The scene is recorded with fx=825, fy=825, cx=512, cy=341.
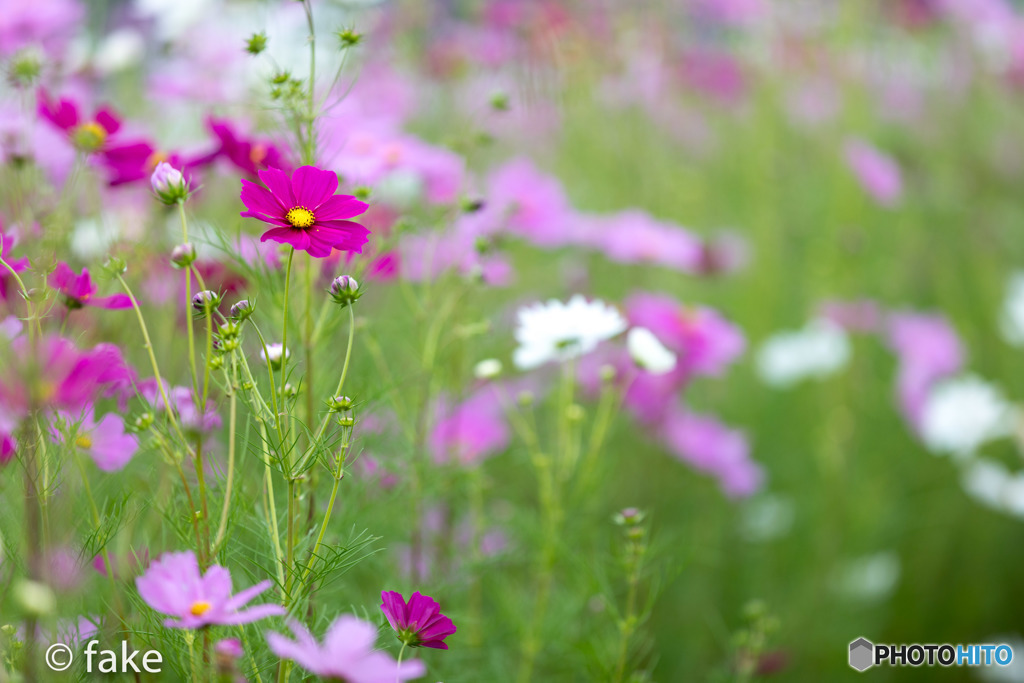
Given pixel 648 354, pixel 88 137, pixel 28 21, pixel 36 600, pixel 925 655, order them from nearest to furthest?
pixel 36 600 < pixel 88 137 < pixel 648 354 < pixel 28 21 < pixel 925 655

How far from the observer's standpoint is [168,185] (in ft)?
1.26

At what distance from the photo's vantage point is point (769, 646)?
837mm

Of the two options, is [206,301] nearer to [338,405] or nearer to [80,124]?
[338,405]

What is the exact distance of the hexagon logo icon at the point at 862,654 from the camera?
2.64 feet

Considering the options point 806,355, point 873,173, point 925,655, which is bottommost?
point 925,655

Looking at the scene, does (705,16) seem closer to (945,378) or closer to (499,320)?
(945,378)

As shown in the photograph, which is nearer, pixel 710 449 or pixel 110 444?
pixel 110 444

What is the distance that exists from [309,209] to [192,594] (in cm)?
18

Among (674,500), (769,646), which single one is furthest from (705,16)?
(769,646)

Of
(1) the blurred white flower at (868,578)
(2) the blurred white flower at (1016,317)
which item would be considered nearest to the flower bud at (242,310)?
(1) the blurred white flower at (868,578)

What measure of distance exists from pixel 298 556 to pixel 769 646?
0.60 meters

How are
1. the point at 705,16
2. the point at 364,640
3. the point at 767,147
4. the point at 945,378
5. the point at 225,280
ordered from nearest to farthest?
the point at 364,640
the point at 225,280
the point at 945,378
the point at 767,147
the point at 705,16

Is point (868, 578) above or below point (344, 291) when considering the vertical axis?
above

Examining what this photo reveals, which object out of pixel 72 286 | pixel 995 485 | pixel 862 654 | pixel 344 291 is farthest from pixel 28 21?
pixel 995 485
